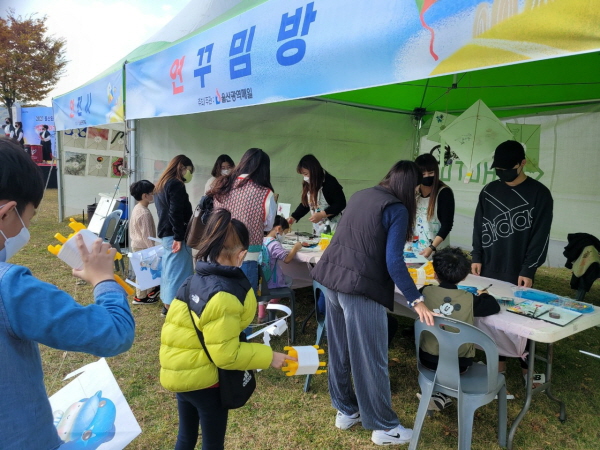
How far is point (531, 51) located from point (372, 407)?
1.74m

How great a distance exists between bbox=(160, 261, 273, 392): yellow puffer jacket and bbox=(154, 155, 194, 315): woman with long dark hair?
1.91m

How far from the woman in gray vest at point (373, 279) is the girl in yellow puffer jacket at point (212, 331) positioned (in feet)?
1.95

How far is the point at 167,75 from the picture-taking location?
11.8ft

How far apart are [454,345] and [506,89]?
14.2 feet

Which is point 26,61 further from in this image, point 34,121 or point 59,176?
point 59,176

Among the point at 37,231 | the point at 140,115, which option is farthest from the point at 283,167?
the point at 37,231

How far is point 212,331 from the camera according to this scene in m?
1.34

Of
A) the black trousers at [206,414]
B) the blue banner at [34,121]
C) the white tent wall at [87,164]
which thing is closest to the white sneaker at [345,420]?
the black trousers at [206,414]

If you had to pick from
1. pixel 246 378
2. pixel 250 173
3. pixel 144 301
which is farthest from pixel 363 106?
pixel 246 378

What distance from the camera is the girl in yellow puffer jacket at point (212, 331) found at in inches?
53.1

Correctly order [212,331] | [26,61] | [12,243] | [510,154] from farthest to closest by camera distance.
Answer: [26,61]
[510,154]
[212,331]
[12,243]

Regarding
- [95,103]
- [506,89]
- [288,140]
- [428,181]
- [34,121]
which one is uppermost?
[34,121]

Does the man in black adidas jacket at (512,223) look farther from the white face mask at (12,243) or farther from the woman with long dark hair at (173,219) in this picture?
the white face mask at (12,243)

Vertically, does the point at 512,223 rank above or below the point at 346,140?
below
